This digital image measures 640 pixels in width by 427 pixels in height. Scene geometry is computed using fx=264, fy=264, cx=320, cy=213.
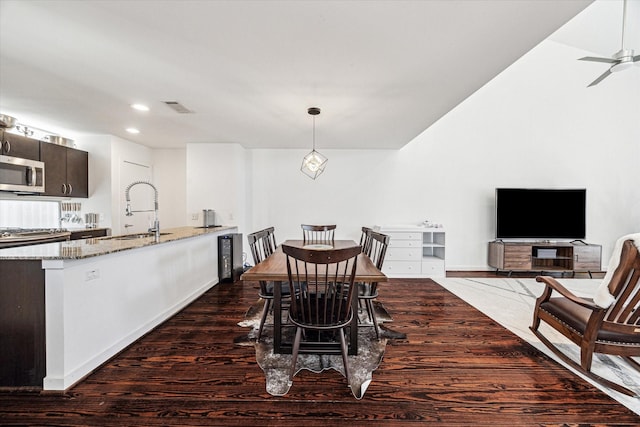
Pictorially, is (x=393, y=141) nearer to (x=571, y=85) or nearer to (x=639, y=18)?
(x=571, y=85)

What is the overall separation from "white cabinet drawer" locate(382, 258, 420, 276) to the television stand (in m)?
1.60

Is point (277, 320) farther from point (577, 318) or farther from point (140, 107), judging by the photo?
point (140, 107)

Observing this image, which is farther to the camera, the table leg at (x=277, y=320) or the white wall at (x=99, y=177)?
the white wall at (x=99, y=177)

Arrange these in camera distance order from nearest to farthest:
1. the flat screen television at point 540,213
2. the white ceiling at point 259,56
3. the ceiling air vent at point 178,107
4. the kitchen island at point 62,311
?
the white ceiling at point 259,56
the kitchen island at point 62,311
the ceiling air vent at point 178,107
the flat screen television at point 540,213

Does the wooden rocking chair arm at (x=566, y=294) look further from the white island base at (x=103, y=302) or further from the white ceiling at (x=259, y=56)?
the white island base at (x=103, y=302)

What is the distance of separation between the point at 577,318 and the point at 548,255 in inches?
135

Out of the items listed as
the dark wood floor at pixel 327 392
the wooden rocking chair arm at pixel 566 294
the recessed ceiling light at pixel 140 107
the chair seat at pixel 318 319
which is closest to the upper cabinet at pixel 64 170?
the recessed ceiling light at pixel 140 107

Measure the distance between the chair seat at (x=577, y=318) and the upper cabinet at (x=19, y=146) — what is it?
20.3ft

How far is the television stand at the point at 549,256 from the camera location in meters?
4.74

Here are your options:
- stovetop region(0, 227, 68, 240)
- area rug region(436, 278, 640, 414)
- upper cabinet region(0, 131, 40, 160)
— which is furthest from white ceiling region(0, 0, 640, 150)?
area rug region(436, 278, 640, 414)

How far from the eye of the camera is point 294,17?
5.12 feet

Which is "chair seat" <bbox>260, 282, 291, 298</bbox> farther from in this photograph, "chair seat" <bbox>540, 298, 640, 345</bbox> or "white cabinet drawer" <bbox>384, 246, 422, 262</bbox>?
"white cabinet drawer" <bbox>384, 246, 422, 262</bbox>

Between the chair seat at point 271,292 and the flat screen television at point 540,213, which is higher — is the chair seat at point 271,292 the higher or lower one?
the lower one

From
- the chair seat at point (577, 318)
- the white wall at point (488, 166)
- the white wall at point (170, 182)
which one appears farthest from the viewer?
the white wall at point (170, 182)
